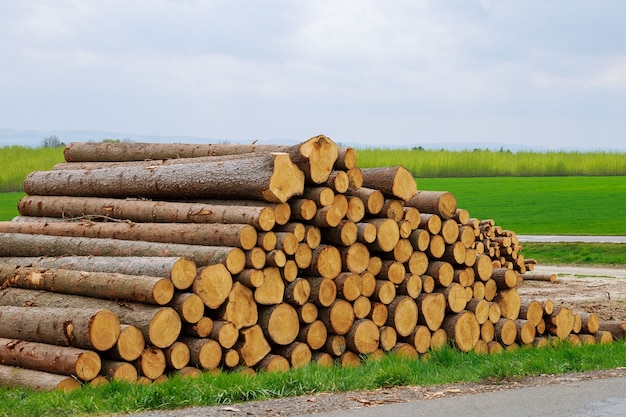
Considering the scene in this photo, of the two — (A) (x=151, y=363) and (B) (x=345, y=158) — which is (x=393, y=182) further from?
(A) (x=151, y=363)

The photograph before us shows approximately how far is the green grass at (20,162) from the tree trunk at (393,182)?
146ft

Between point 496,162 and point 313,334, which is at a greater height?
point 496,162

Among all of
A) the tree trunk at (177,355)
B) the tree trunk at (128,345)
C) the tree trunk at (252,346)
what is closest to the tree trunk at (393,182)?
the tree trunk at (252,346)

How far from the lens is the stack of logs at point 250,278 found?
32.3 feet

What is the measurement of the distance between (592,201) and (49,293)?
3743 centimetres

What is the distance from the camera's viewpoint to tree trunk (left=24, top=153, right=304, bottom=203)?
11.0 metres

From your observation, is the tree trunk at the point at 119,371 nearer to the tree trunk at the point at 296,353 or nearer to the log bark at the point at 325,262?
the tree trunk at the point at 296,353

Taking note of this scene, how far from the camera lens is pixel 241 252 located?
1048 cm

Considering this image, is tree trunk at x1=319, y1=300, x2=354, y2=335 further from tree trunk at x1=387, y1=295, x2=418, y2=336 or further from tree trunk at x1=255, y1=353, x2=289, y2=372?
tree trunk at x1=255, y1=353, x2=289, y2=372

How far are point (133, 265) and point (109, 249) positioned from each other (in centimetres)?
124

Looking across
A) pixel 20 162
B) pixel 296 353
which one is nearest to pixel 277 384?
pixel 296 353

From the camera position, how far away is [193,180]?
39.5 feet

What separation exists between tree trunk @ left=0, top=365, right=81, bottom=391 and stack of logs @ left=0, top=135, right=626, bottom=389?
2cm

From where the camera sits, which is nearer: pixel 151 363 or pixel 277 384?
pixel 277 384
